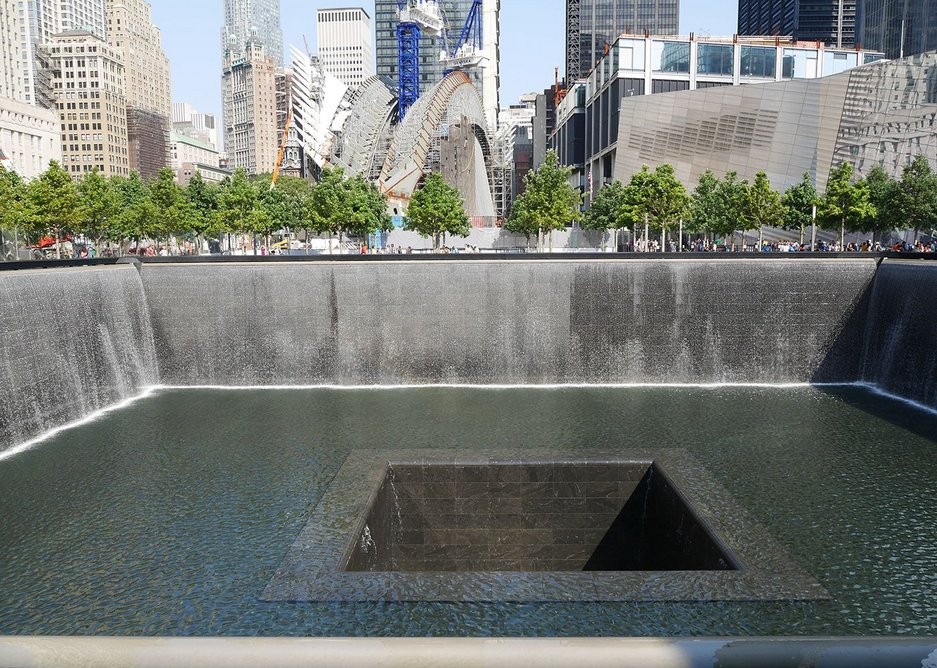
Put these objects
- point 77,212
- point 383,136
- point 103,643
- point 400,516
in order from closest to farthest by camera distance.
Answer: point 103,643 → point 400,516 → point 77,212 → point 383,136

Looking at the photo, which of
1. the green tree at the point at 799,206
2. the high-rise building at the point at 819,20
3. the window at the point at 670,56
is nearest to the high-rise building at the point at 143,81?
the window at the point at 670,56

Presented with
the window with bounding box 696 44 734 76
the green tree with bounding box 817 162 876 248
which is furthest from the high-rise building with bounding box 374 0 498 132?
the green tree with bounding box 817 162 876 248

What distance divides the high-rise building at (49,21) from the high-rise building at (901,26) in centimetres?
12440

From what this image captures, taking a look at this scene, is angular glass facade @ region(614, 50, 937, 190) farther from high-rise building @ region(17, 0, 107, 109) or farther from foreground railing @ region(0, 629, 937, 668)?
high-rise building @ region(17, 0, 107, 109)

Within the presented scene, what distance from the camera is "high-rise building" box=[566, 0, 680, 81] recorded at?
155 metres

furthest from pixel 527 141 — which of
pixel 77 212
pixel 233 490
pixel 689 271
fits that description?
pixel 233 490

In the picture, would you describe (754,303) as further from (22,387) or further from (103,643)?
(103,643)

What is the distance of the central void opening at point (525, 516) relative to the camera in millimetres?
10359

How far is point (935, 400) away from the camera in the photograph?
16391 mm

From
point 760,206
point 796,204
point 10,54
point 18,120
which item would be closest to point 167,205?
point 760,206

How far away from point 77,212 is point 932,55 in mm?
44842

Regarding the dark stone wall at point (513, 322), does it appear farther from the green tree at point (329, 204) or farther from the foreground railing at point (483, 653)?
the green tree at point (329, 204)

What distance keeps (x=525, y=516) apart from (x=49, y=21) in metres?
185

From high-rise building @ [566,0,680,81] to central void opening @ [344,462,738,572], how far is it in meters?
155
